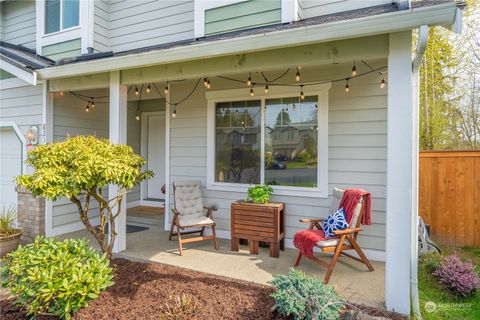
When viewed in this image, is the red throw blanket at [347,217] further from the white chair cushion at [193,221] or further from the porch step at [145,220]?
the porch step at [145,220]

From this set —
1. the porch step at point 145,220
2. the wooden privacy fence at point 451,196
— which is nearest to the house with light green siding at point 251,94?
the porch step at point 145,220

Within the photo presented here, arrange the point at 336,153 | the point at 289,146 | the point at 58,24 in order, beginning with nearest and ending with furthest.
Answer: the point at 336,153 → the point at 289,146 → the point at 58,24

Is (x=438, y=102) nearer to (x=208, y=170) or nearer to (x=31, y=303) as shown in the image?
(x=208, y=170)

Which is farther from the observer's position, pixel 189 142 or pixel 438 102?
pixel 438 102

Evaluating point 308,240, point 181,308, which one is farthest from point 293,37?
point 181,308

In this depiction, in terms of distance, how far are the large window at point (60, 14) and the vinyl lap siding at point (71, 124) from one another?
1.43 metres

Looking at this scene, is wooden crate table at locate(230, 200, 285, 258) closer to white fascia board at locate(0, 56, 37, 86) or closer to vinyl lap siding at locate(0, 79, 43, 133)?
white fascia board at locate(0, 56, 37, 86)

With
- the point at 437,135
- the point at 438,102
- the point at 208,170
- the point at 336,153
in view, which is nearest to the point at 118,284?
the point at 208,170

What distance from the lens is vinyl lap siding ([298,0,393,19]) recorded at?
4020mm

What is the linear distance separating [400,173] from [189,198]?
3.20 m

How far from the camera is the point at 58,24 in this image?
5906mm

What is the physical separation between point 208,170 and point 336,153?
7.07 ft

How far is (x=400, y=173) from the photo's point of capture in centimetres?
260

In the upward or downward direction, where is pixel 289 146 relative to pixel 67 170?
upward
